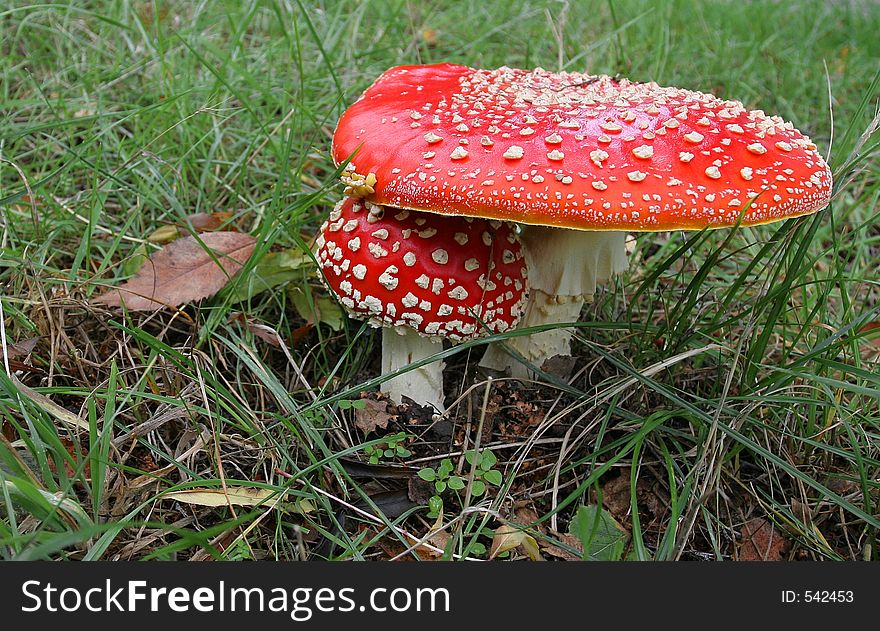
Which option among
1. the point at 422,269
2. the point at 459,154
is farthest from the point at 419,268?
the point at 459,154

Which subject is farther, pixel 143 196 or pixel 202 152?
pixel 202 152

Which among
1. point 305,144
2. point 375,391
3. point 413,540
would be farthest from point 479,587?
point 305,144

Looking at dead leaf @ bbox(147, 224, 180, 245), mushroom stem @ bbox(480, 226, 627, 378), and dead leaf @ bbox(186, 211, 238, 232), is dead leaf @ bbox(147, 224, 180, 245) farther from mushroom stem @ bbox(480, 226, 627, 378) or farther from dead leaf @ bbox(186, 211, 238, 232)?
mushroom stem @ bbox(480, 226, 627, 378)

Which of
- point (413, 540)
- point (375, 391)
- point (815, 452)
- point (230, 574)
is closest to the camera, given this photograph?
point (230, 574)

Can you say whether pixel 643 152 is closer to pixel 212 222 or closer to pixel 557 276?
pixel 557 276

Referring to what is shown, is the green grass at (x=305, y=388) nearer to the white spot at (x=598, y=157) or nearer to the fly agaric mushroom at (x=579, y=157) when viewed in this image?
the fly agaric mushroom at (x=579, y=157)

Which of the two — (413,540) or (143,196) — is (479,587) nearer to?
(413,540)
